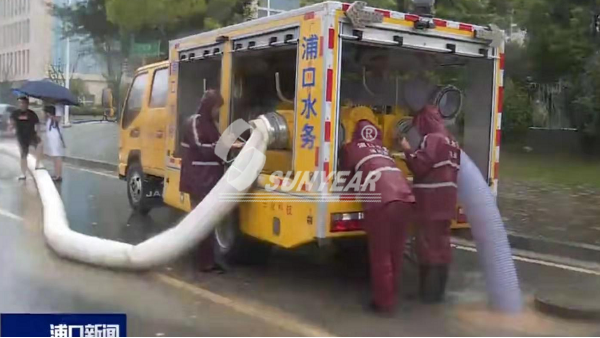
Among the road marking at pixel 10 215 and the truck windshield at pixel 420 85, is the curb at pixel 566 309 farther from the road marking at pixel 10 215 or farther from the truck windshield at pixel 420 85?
the road marking at pixel 10 215

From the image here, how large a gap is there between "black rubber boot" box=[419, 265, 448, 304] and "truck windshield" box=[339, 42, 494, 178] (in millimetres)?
1538

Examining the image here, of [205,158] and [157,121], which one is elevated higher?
[157,121]

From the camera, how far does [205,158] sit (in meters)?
7.59

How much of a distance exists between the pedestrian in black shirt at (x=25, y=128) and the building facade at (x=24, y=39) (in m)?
6.21

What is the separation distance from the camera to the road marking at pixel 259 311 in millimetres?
5656

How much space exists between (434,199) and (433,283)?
2.38ft

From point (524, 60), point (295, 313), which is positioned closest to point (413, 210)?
point (295, 313)

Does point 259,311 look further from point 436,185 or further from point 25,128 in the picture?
point 25,128

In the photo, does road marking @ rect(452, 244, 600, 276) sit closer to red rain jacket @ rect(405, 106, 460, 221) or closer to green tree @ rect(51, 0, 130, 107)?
red rain jacket @ rect(405, 106, 460, 221)

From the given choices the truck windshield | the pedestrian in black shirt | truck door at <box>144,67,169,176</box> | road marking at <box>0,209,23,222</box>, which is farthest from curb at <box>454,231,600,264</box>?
the pedestrian in black shirt

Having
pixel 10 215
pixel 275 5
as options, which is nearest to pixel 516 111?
pixel 275 5

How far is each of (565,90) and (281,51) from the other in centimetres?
1603

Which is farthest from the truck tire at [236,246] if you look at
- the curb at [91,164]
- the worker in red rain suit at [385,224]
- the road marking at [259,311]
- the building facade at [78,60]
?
the building facade at [78,60]

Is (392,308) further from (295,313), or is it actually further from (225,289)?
(225,289)
